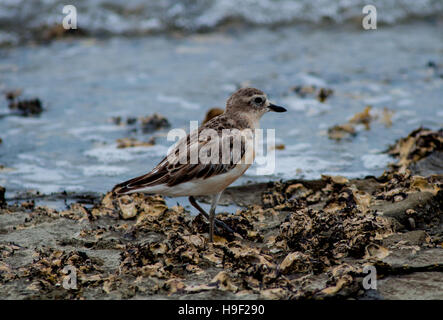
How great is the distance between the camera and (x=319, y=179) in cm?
658

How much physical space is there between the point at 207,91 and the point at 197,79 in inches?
29.2

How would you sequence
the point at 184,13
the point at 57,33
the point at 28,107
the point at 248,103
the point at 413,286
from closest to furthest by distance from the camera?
the point at 413,286
the point at 248,103
the point at 28,107
the point at 57,33
the point at 184,13

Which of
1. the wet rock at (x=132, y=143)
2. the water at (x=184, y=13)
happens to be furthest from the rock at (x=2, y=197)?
the water at (x=184, y=13)

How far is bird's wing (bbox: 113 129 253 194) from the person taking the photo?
16.1ft

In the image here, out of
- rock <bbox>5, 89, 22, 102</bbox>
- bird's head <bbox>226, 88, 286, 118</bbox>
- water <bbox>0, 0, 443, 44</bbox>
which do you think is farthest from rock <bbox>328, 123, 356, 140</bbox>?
water <bbox>0, 0, 443, 44</bbox>

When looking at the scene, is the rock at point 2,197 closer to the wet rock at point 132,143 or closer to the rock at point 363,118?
the wet rock at point 132,143

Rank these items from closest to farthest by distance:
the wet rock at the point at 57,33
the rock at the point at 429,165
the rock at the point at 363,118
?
1. the rock at the point at 429,165
2. the rock at the point at 363,118
3. the wet rock at the point at 57,33

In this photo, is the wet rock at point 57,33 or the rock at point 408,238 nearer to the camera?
the rock at point 408,238

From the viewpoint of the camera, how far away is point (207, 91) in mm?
10562

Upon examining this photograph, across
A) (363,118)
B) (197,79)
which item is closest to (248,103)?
(363,118)

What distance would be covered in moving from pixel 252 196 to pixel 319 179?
814 mm

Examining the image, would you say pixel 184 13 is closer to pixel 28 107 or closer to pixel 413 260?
pixel 28 107

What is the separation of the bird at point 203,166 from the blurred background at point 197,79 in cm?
159

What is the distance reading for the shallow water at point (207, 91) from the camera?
741 cm
